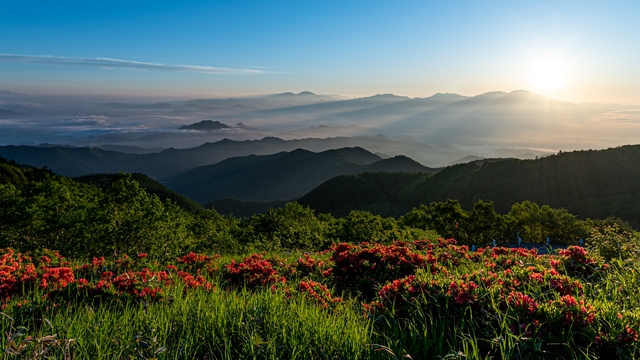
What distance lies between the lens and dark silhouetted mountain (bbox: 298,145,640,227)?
395 ft

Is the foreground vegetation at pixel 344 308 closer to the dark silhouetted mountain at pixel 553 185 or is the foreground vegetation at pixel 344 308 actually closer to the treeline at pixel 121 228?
the treeline at pixel 121 228

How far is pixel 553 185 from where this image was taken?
5787 inches

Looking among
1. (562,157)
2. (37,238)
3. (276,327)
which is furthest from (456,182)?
(276,327)

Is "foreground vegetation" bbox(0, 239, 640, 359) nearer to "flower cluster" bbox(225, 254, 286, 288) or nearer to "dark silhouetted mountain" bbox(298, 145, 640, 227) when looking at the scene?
"flower cluster" bbox(225, 254, 286, 288)

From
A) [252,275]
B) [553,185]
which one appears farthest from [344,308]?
[553,185]

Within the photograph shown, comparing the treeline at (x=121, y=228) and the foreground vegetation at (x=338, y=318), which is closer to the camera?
the foreground vegetation at (x=338, y=318)

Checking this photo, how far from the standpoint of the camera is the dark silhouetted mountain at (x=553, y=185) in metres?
120

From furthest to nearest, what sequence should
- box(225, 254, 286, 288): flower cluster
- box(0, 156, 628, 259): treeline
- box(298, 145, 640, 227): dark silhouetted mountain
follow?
box(298, 145, 640, 227): dark silhouetted mountain < box(0, 156, 628, 259): treeline < box(225, 254, 286, 288): flower cluster

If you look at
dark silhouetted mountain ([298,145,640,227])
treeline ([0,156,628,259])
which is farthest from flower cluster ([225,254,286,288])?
dark silhouetted mountain ([298,145,640,227])

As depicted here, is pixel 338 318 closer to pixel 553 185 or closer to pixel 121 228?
pixel 121 228

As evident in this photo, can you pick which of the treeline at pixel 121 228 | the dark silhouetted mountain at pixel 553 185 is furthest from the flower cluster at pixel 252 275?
the dark silhouetted mountain at pixel 553 185

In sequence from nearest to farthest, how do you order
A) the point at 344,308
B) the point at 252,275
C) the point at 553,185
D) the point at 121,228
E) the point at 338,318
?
the point at 338,318
the point at 344,308
the point at 252,275
the point at 121,228
the point at 553,185

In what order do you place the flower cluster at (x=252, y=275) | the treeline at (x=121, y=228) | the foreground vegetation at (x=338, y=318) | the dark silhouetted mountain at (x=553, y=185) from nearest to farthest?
the foreground vegetation at (x=338, y=318) → the flower cluster at (x=252, y=275) → the treeline at (x=121, y=228) → the dark silhouetted mountain at (x=553, y=185)

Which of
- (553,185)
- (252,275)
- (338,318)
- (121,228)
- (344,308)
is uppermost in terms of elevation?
(338,318)
